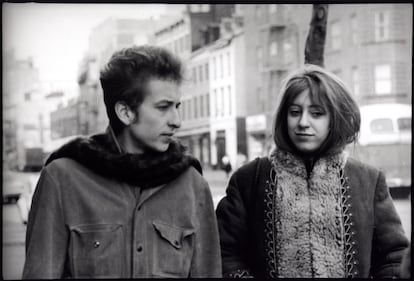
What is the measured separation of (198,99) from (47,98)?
68cm

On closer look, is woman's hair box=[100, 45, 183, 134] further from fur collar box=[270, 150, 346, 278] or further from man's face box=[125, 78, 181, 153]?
fur collar box=[270, 150, 346, 278]

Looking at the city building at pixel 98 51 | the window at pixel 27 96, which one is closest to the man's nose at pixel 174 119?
the city building at pixel 98 51

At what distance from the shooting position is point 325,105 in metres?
2.14

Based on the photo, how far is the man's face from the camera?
6.67 feet

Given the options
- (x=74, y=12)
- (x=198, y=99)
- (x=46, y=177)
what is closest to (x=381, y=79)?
(x=198, y=99)

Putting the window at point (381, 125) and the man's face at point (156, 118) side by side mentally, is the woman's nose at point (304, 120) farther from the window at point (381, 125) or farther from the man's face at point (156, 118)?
the window at point (381, 125)

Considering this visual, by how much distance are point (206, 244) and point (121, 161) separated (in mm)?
436

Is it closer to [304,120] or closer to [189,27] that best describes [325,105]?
[304,120]

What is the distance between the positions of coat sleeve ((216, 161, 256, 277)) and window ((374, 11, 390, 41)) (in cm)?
103

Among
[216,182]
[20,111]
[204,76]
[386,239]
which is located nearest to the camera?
[386,239]

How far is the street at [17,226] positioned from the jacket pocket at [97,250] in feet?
1.42

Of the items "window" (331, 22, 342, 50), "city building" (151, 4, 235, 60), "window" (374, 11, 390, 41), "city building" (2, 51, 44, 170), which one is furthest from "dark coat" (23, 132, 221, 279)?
"window" (374, 11, 390, 41)

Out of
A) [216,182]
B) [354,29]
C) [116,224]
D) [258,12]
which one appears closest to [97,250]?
[116,224]

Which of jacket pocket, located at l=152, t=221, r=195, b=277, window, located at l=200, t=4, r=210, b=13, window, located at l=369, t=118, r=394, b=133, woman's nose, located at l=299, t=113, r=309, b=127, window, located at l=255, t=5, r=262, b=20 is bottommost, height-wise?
jacket pocket, located at l=152, t=221, r=195, b=277
